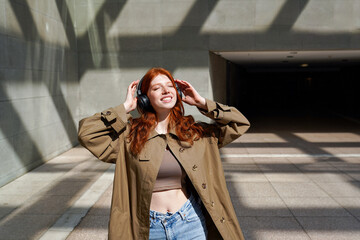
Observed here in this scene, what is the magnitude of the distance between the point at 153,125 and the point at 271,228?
306cm

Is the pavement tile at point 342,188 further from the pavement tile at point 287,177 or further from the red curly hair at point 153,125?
the red curly hair at point 153,125

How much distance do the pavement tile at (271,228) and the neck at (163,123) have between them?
2.61 meters

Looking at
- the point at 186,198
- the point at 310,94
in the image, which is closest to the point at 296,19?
the point at 186,198

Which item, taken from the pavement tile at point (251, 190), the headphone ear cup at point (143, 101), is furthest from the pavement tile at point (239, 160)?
the headphone ear cup at point (143, 101)

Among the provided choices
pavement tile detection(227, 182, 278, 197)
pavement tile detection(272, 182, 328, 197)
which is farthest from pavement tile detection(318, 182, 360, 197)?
pavement tile detection(227, 182, 278, 197)

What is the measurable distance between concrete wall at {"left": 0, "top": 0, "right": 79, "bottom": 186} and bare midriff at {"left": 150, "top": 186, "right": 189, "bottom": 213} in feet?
18.7

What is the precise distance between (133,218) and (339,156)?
26.3 feet

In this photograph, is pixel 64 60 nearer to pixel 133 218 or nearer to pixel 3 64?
pixel 3 64

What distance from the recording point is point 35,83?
28.0 ft

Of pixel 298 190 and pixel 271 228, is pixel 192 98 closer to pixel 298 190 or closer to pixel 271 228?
pixel 271 228

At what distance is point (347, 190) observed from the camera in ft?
21.2

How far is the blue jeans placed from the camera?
2.28 m

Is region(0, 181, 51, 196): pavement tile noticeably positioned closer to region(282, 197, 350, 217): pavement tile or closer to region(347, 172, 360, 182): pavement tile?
region(282, 197, 350, 217): pavement tile

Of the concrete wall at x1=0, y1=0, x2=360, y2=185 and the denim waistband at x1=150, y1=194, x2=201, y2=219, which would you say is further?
the concrete wall at x1=0, y1=0, x2=360, y2=185
